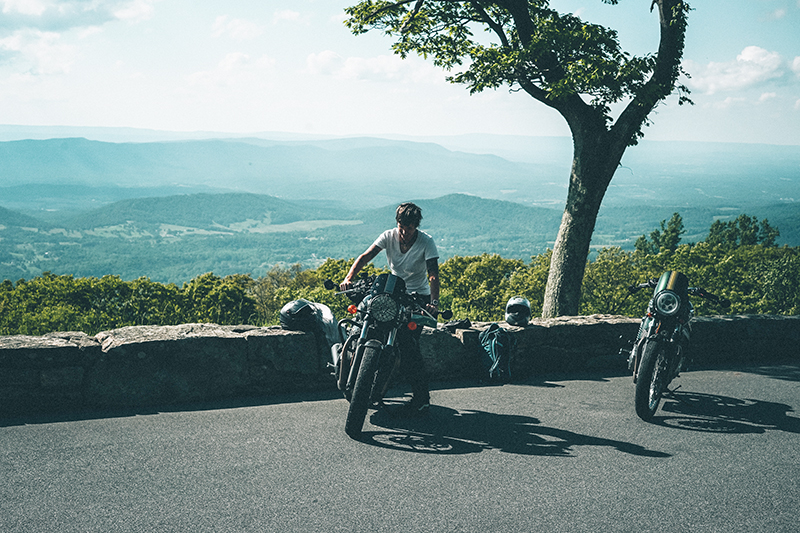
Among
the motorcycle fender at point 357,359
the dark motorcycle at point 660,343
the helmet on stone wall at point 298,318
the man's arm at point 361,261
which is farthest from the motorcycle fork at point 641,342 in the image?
the helmet on stone wall at point 298,318

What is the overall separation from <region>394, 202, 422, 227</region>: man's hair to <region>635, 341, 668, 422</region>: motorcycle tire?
2309mm

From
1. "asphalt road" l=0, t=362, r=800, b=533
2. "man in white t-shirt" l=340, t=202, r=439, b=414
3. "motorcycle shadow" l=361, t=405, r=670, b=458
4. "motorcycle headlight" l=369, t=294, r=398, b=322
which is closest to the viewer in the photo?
"asphalt road" l=0, t=362, r=800, b=533

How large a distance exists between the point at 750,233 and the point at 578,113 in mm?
60191

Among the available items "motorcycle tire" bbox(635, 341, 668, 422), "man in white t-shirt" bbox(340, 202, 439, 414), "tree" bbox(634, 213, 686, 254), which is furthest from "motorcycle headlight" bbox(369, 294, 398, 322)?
"tree" bbox(634, 213, 686, 254)

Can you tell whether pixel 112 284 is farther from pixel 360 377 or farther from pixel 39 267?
pixel 39 267

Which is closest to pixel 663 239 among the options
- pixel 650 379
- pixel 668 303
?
pixel 668 303

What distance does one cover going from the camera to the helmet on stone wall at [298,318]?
620 centimetres

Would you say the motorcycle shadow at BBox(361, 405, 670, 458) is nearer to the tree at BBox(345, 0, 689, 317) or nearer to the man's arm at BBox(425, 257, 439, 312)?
the man's arm at BBox(425, 257, 439, 312)

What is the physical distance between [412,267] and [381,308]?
89 centimetres

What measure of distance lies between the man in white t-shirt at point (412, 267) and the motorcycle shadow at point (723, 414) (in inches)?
83.0

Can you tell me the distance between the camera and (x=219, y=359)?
18.9 ft

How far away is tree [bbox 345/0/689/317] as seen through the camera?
389 inches

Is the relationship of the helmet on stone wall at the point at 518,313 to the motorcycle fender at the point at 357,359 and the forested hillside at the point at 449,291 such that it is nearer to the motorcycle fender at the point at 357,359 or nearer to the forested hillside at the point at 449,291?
the motorcycle fender at the point at 357,359

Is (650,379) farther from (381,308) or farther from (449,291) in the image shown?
(449,291)
